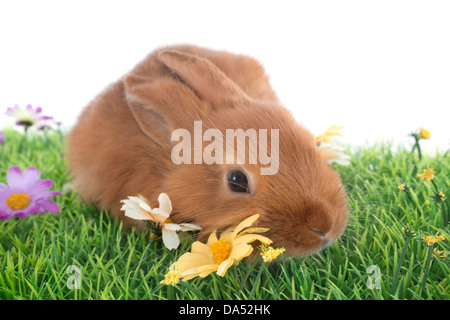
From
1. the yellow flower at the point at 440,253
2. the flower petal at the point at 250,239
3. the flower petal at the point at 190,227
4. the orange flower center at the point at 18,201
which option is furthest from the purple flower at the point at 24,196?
the yellow flower at the point at 440,253

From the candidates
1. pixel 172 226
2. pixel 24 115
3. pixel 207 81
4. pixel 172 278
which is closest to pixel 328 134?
pixel 207 81

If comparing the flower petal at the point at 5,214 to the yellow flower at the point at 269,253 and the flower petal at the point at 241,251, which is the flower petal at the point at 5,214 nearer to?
the flower petal at the point at 241,251

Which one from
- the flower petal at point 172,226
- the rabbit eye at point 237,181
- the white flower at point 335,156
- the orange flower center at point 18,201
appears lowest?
the orange flower center at point 18,201

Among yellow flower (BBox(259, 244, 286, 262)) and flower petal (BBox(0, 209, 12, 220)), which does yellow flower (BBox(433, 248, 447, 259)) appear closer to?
yellow flower (BBox(259, 244, 286, 262))

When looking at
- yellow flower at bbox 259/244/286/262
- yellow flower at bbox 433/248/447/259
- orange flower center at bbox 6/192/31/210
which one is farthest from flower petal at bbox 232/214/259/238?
orange flower center at bbox 6/192/31/210

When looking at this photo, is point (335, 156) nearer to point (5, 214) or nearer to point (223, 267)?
point (223, 267)
